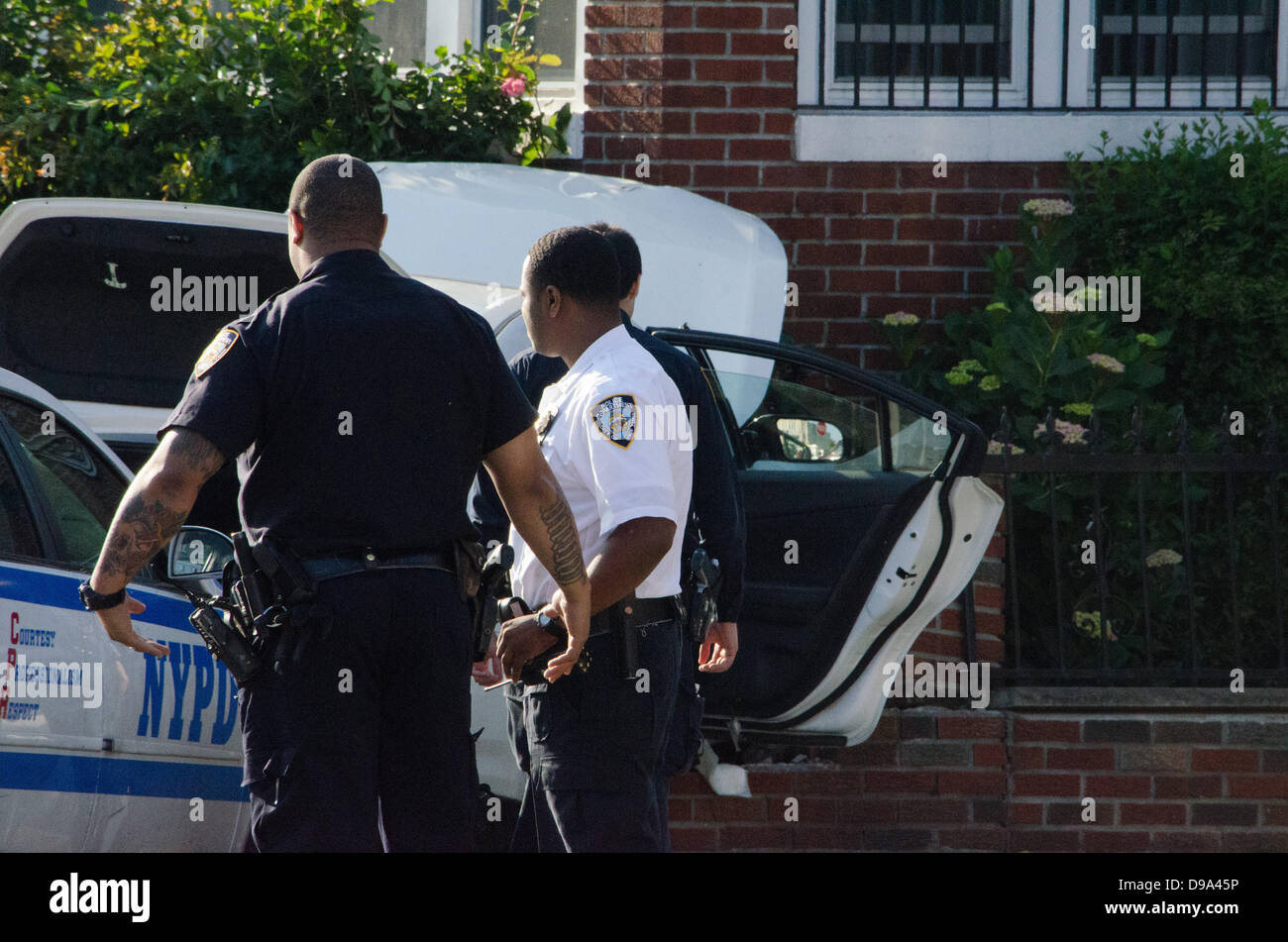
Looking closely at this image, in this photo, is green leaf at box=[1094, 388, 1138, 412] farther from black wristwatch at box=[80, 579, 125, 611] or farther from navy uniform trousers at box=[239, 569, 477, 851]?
black wristwatch at box=[80, 579, 125, 611]

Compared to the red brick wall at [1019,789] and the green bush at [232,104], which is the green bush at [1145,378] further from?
the green bush at [232,104]

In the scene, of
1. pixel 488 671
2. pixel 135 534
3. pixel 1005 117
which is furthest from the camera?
pixel 1005 117

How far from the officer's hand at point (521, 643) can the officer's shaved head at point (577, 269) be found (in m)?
0.71

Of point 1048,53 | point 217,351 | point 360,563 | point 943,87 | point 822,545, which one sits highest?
point 1048,53

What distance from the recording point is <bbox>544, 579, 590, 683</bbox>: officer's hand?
122 inches

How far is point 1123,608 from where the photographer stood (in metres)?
6.10

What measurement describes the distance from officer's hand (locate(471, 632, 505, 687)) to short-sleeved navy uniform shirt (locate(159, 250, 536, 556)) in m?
0.41

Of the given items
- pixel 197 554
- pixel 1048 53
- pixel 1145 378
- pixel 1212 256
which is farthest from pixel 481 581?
pixel 1048 53

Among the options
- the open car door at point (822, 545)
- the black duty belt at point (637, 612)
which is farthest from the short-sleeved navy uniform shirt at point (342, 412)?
the open car door at point (822, 545)

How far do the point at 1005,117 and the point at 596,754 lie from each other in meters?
5.31

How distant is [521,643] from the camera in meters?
3.17

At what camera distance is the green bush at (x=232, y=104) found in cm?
672

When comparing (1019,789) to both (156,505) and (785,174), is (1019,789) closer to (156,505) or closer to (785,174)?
(785,174)

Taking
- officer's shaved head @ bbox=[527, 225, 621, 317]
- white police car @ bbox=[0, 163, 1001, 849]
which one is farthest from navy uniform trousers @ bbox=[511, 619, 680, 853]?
white police car @ bbox=[0, 163, 1001, 849]
